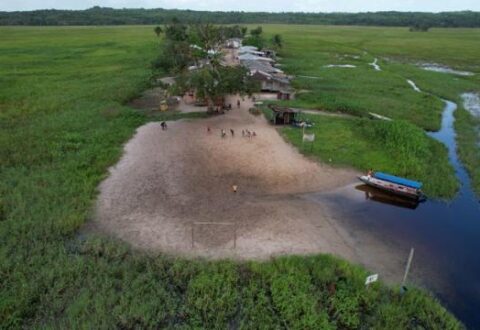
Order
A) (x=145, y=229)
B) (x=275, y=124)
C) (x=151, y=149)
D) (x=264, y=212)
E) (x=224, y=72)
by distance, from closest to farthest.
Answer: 1. (x=145, y=229)
2. (x=264, y=212)
3. (x=151, y=149)
4. (x=275, y=124)
5. (x=224, y=72)

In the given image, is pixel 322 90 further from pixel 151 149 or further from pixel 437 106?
pixel 151 149

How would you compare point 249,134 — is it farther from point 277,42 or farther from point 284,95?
point 277,42

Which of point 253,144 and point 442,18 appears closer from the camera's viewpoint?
point 253,144

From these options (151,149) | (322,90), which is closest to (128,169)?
(151,149)

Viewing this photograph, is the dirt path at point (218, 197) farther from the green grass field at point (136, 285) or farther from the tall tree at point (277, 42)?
the tall tree at point (277, 42)

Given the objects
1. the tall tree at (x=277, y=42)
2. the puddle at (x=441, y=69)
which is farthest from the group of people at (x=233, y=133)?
the tall tree at (x=277, y=42)

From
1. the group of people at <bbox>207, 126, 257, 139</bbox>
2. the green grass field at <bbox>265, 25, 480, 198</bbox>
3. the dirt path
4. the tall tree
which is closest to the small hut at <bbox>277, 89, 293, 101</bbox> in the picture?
the green grass field at <bbox>265, 25, 480, 198</bbox>

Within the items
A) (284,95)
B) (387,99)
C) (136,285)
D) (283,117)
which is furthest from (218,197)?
(387,99)
